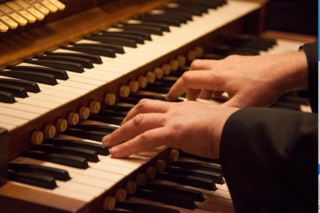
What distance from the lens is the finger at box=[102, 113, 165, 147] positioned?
1693 millimetres

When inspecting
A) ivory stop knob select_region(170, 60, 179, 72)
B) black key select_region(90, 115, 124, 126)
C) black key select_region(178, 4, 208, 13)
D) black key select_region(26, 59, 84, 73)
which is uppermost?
black key select_region(178, 4, 208, 13)

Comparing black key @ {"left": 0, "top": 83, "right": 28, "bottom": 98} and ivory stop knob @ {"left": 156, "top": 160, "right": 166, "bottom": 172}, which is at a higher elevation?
black key @ {"left": 0, "top": 83, "right": 28, "bottom": 98}

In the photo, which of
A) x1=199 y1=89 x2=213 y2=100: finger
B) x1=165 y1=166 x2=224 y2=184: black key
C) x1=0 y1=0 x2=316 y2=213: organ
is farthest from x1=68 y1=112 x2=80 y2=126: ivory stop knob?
x1=199 y1=89 x2=213 y2=100: finger

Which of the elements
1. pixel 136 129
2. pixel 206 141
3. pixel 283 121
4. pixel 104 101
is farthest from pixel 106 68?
pixel 283 121

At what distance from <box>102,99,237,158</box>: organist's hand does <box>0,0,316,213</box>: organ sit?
0.07m

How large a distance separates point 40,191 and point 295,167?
0.64 metres

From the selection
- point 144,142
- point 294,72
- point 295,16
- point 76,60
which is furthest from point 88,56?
point 295,16

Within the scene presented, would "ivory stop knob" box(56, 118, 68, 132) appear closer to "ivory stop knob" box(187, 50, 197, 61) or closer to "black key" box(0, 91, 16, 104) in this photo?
"black key" box(0, 91, 16, 104)

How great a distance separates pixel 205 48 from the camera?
280cm

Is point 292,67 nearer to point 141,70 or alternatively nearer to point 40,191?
point 141,70

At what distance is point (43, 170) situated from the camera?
5.35 ft

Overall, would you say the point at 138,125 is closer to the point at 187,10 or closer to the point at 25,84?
the point at 25,84

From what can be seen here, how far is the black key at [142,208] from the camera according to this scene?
1.70 metres

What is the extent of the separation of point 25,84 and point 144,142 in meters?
0.46
